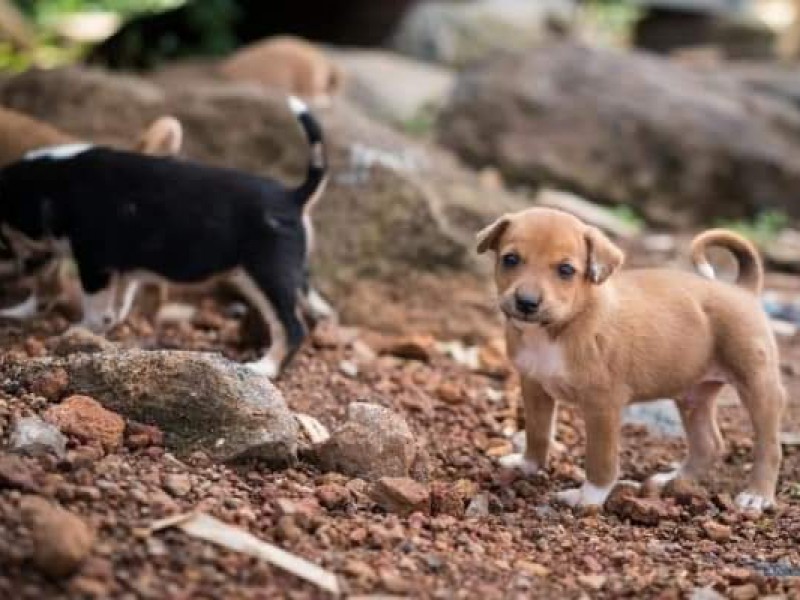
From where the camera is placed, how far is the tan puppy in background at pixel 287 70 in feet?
38.4

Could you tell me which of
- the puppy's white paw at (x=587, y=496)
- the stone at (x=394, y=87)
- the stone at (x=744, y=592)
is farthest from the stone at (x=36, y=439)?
the stone at (x=394, y=87)

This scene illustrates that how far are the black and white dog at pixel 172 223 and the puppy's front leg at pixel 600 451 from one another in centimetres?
185

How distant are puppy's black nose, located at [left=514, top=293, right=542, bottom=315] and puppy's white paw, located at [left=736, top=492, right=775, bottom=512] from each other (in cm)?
143

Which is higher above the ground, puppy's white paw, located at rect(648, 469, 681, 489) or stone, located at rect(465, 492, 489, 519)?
stone, located at rect(465, 492, 489, 519)

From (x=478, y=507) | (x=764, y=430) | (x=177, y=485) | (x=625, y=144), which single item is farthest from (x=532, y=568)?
(x=625, y=144)

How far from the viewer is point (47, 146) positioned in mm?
7863

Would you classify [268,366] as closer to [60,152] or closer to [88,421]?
[60,152]

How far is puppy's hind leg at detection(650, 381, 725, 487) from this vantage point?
621 centimetres

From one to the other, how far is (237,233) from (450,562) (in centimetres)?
296

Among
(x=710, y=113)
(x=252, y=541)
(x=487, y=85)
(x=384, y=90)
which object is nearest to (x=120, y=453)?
(x=252, y=541)

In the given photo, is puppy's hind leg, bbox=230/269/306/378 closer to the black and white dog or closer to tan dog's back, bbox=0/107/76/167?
the black and white dog

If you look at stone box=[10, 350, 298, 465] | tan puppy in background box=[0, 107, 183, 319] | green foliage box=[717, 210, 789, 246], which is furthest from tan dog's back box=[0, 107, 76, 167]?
green foliage box=[717, 210, 789, 246]

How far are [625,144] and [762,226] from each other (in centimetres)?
146

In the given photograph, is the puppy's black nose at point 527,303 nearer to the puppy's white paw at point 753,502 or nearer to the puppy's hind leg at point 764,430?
the puppy's hind leg at point 764,430
